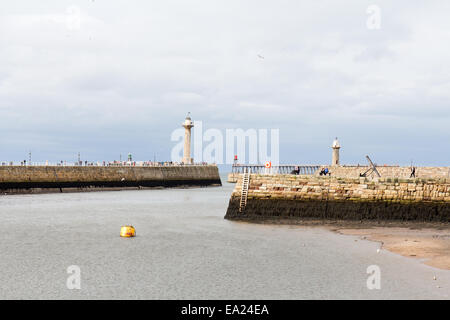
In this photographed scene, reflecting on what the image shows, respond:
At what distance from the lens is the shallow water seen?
16.9 metres

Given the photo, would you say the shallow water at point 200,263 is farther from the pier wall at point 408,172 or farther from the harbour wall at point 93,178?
the harbour wall at point 93,178

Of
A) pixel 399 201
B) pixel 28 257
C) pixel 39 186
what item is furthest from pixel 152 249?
pixel 39 186

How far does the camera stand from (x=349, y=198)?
1318 inches

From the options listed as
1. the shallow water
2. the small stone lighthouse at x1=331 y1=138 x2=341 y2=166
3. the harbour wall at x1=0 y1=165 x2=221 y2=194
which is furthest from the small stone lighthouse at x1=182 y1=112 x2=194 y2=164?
the shallow water

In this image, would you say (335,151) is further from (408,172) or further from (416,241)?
(416,241)

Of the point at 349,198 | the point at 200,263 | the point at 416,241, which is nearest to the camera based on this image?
the point at 200,263

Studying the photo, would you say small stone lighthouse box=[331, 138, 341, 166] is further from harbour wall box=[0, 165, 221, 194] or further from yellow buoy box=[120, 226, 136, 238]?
yellow buoy box=[120, 226, 136, 238]

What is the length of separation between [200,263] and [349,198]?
1535cm

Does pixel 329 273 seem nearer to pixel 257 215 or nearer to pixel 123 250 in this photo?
pixel 123 250

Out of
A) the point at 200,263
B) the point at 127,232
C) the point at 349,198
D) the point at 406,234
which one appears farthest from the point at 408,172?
the point at 200,263

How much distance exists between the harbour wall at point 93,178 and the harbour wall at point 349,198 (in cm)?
3713

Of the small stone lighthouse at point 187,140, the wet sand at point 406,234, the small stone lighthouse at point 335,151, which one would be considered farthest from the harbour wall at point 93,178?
the wet sand at point 406,234

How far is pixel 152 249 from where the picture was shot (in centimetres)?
2505
